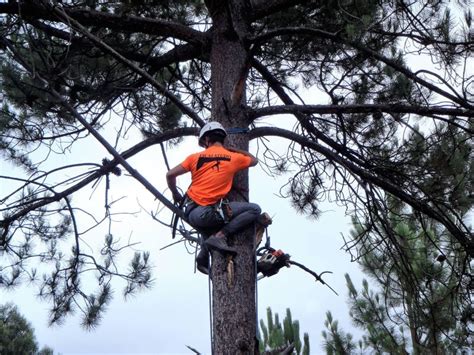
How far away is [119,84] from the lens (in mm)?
6145

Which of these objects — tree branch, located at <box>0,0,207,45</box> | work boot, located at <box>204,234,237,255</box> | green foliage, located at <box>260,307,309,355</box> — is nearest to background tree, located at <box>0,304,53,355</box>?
green foliage, located at <box>260,307,309,355</box>

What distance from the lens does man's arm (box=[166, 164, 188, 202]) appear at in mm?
4434

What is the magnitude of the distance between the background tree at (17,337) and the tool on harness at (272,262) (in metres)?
11.4

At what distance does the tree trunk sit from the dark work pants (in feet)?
0.32

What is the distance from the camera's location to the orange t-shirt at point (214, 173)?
422cm

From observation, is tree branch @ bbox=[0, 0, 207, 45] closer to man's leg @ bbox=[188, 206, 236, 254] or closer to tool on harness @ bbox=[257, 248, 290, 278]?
man's leg @ bbox=[188, 206, 236, 254]

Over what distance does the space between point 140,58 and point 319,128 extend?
1.71 m

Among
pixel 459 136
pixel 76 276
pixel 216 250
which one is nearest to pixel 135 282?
pixel 76 276

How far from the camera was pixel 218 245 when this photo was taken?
4.02 metres

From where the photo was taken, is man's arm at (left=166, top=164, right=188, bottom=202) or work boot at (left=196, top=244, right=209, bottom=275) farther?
man's arm at (left=166, top=164, right=188, bottom=202)

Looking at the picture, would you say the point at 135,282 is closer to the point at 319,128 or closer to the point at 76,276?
the point at 76,276

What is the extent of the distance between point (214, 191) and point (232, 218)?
0.22 meters

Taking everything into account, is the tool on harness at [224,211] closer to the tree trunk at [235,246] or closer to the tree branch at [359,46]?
the tree trunk at [235,246]

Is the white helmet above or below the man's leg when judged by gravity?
above
